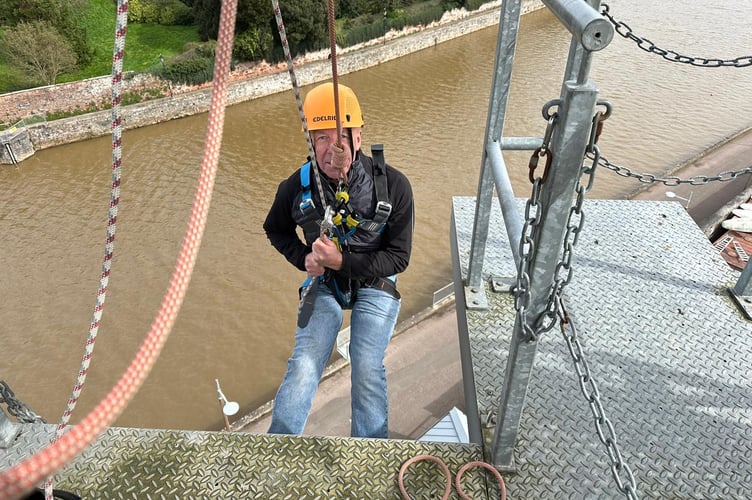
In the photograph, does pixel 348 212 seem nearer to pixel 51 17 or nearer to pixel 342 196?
pixel 342 196

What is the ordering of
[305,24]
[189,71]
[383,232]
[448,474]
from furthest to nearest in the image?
[305,24] < [189,71] < [383,232] < [448,474]

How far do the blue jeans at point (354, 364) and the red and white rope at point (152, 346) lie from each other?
1.63 m

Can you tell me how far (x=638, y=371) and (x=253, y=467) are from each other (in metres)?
2.21

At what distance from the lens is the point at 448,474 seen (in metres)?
2.14

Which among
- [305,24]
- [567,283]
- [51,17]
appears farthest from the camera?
[305,24]

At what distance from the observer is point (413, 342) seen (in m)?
9.21

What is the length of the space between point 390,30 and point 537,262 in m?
25.8

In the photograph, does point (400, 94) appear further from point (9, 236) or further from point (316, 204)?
point (316, 204)

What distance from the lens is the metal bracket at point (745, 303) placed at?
10.2 feet

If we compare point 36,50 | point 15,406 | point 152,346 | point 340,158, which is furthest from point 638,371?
point 36,50

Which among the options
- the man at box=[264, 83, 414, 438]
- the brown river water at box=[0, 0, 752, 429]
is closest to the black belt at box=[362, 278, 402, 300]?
the man at box=[264, 83, 414, 438]

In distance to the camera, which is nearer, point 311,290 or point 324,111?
point 324,111

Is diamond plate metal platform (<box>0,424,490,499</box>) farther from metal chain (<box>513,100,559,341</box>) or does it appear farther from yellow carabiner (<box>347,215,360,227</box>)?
yellow carabiner (<box>347,215,360,227</box>)

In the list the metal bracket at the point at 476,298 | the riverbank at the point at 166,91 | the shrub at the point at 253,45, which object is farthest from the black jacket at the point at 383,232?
the shrub at the point at 253,45
